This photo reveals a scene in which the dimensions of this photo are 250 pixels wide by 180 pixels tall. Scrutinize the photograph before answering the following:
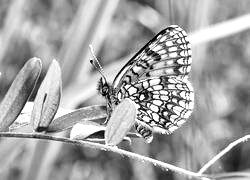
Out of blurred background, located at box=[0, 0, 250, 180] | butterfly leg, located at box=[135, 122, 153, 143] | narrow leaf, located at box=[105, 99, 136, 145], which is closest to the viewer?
narrow leaf, located at box=[105, 99, 136, 145]

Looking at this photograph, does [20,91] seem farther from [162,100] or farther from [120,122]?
[162,100]

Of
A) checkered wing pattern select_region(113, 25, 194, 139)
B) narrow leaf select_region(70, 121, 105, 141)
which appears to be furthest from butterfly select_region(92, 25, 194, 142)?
narrow leaf select_region(70, 121, 105, 141)

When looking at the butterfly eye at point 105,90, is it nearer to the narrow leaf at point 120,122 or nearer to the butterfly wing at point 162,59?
the butterfly wing at point 162,59

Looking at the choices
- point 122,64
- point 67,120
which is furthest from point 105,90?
point 122,64

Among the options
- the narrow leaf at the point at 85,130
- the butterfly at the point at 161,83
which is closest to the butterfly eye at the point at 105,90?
the butterfly at the point at 161,83

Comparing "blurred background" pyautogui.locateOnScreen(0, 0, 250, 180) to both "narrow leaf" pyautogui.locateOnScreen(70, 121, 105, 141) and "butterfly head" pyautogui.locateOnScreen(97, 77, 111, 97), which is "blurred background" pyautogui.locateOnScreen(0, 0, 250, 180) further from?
"narrow leaf" pyautogui.locateOnScreen(70, 121, 105, 141)

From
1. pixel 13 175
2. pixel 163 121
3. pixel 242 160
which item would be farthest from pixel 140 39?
pixel 163 121

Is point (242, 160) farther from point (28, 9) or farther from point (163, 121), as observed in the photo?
point (163, 121)

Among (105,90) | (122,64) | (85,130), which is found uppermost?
(122,64)
